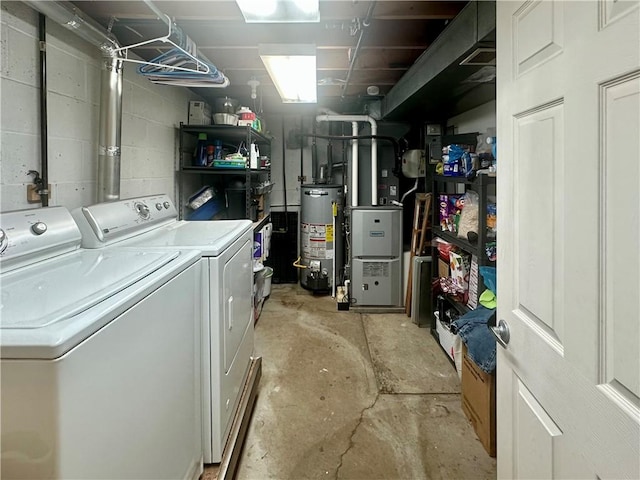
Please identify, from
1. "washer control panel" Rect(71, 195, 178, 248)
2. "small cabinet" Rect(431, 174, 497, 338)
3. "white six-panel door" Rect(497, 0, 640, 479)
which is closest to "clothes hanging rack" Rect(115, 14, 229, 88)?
"washer control panel" Rect(71, 195, 178, 248)

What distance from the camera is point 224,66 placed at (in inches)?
118

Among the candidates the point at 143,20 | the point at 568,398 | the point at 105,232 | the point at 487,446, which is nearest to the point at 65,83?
the point at 143,20

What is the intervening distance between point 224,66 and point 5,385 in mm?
2980

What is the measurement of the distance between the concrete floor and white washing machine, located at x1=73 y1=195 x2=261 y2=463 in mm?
252

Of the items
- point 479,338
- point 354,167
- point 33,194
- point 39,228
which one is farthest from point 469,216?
point 33,194

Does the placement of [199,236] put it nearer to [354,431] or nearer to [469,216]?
[354,431]

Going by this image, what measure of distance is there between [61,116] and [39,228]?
82cm

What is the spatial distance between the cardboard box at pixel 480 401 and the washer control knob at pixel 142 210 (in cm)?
208

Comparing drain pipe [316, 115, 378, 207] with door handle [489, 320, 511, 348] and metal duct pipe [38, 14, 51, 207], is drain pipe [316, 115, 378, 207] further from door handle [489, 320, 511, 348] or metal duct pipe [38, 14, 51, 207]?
door handle [489, 320, 511, 348]

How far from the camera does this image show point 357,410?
223 cm

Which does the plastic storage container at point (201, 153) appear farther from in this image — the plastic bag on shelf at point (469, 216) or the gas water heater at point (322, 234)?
the plastic bag on shelf at point (469, 216)

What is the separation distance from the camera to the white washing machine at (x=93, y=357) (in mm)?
626

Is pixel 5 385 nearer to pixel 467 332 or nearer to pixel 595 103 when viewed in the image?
pixel 595 103

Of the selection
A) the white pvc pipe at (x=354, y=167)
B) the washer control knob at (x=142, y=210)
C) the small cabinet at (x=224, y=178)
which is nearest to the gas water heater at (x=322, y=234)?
the white pvc pipe at (x=354, y=167)
